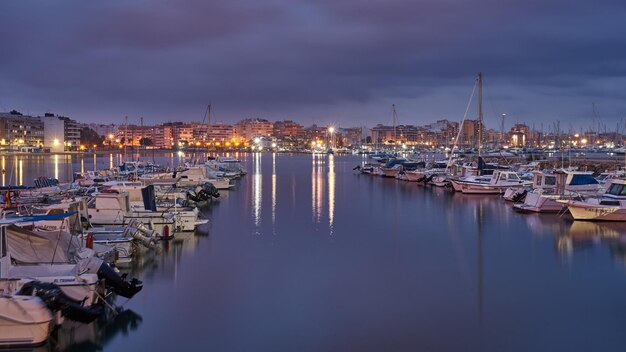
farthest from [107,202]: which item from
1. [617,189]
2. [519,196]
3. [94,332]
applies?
[519,196]

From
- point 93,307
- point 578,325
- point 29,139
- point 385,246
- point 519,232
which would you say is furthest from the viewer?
point 29,139

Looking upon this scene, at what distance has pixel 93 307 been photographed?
30.9 ft

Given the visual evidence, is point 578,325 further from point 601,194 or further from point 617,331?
point 601,194

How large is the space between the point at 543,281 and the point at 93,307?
9.45 metres

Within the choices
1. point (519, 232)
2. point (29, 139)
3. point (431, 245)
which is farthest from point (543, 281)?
point (29, 139)

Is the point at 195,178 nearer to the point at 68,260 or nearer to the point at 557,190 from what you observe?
the point at 557,190

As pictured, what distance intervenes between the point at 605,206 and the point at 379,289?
12492mm

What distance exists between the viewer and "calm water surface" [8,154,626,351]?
Result: 9.24 m

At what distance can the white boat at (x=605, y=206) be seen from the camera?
20656 millimetres

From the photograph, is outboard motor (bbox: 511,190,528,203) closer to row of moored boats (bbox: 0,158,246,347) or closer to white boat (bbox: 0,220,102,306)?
row of moored boats (bbox: 0,158,246,347)

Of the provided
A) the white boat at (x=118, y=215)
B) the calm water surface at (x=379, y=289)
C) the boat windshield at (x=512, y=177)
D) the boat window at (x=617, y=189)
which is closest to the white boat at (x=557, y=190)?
the calm water surface at (x=379, y=289)

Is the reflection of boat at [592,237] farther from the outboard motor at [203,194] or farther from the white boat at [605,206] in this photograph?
the outboard motor at [203,194]

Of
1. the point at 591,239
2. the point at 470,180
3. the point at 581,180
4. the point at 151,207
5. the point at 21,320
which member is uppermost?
the point at 581,180

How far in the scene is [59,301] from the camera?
8.73 metres
